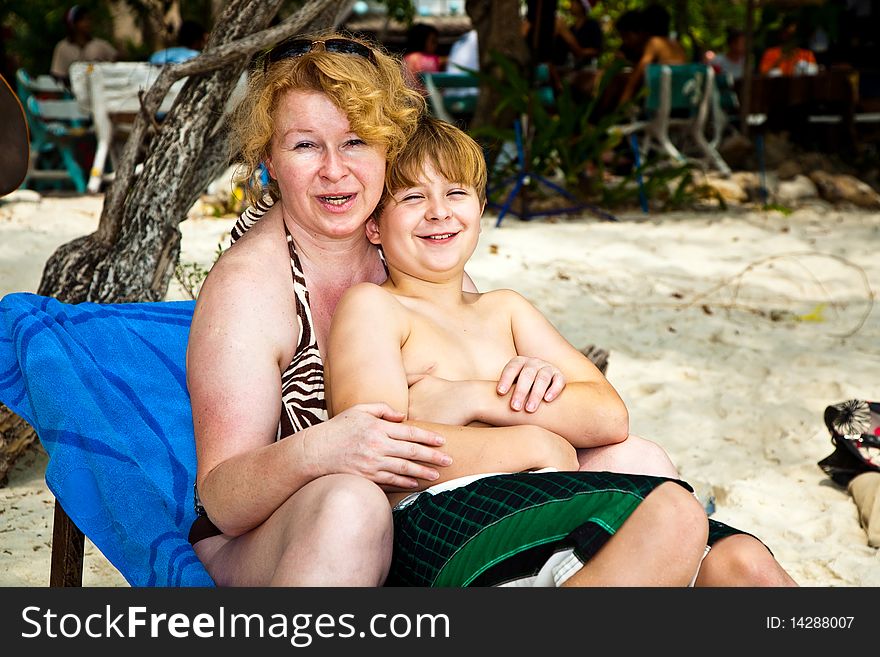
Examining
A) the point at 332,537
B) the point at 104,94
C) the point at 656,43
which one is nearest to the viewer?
the point at 332,537

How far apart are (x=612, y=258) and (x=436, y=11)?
12.8 meters

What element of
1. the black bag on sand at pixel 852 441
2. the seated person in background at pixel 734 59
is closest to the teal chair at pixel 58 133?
the black bag on sand at pixel 852 441

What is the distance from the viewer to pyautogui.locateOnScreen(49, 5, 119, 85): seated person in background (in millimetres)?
9656

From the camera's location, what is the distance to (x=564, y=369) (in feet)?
6.94

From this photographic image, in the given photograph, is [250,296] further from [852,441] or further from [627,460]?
[852,441]

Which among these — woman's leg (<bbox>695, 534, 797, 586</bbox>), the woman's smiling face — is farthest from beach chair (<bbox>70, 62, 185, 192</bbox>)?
woman's leg (<bbox>695, 534, 797, 586</bbox>)

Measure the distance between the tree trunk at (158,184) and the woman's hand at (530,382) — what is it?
1717mm

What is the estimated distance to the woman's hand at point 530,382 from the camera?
1.91 metres

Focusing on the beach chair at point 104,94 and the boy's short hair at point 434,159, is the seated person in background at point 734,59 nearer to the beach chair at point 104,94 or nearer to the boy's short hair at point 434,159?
the beach chair at point 104,94

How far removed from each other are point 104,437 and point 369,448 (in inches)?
28.4

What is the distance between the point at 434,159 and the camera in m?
2.05

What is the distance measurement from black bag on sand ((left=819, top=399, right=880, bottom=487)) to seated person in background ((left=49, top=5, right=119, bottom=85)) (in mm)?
8253

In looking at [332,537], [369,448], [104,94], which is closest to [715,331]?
[369,448]

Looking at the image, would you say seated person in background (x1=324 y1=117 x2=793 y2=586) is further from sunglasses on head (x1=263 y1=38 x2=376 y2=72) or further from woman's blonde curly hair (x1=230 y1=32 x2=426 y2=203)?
sunglasses on head (x1=263 y1=38 x2=376 y2=72)
